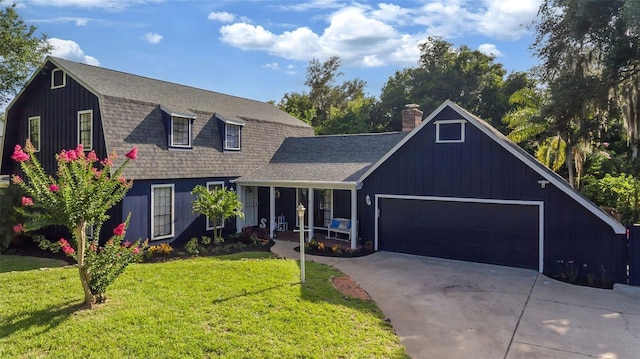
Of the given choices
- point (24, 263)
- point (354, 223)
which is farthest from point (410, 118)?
point (24, 263)

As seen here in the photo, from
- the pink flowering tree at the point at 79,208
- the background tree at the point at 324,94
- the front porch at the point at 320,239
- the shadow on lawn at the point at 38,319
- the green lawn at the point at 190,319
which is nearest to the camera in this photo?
the green lawn at the point at 190,319

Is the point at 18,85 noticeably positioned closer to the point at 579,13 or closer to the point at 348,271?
the point at 348,271

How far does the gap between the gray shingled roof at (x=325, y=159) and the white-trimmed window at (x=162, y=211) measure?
2.96 meters

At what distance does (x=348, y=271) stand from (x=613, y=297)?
18.8 feet

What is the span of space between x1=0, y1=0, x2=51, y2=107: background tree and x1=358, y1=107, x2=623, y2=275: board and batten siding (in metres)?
20.9

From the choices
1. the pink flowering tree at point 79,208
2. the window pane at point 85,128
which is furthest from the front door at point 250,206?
the pink flowering tree at point 79,208

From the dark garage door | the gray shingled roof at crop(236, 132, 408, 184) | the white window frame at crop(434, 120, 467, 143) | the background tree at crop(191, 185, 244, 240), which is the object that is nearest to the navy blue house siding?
the background tree at crop(191, 185, 244, 240)

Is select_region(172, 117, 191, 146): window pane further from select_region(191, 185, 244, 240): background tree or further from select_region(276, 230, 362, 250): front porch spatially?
select_region(276, 230, 362, 250): front porch

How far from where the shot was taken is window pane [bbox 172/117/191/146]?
1318 centimetres

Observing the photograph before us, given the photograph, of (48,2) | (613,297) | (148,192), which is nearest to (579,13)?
(613,297)

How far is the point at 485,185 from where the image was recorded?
34.6 feet

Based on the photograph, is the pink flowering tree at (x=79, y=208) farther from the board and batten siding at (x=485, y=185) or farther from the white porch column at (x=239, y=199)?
the white porch column at (x=239, y=199)

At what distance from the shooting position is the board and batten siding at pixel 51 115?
39.2 feet

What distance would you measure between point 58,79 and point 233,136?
620 centimetres
